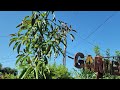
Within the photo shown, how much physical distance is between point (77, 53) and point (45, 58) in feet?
30.3
